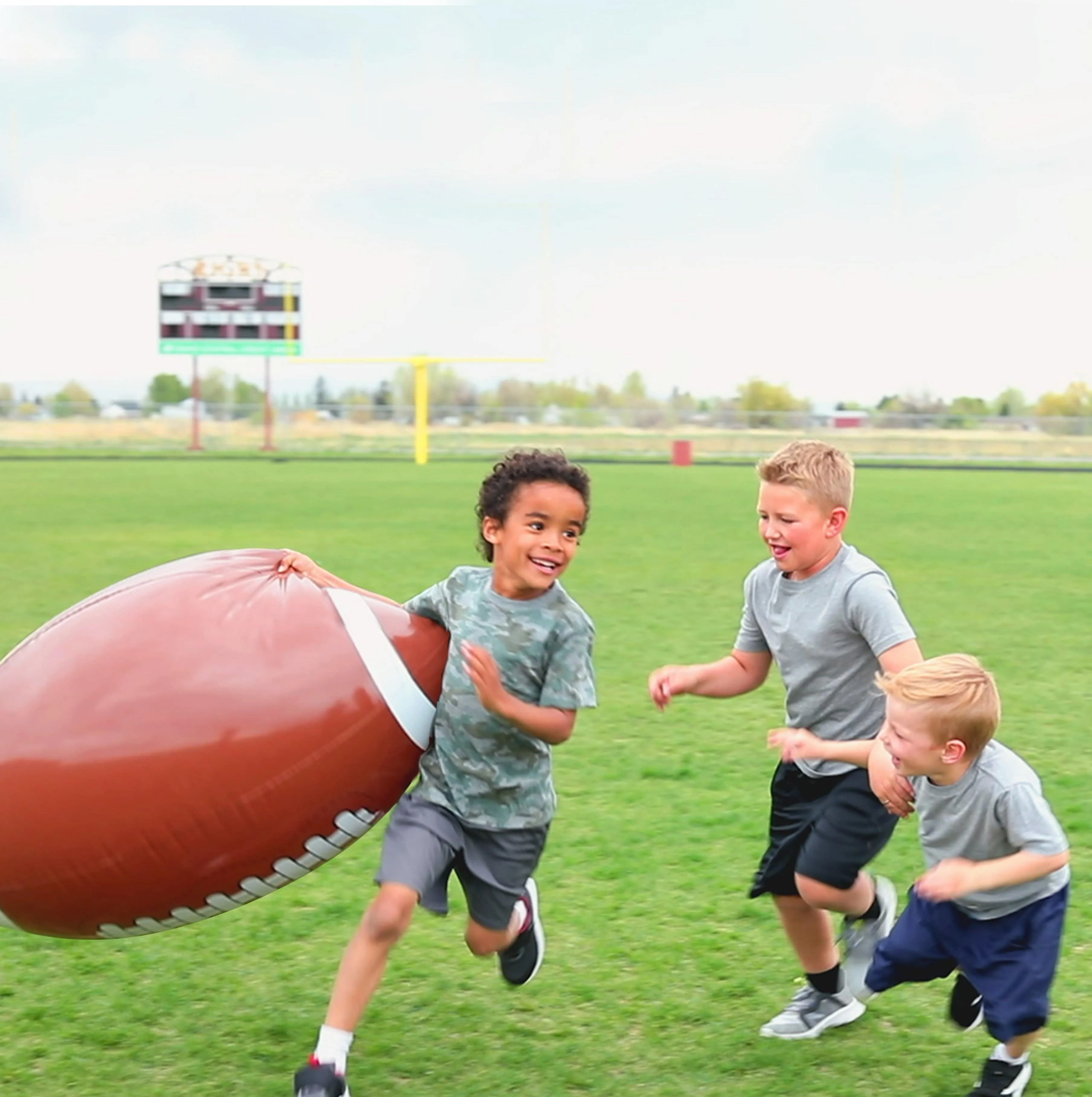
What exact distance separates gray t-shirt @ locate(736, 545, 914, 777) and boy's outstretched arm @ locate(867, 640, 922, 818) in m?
0.05

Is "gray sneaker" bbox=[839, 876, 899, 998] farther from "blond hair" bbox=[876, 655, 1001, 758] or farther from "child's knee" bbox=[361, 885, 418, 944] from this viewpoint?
"child's knee" bbox=[361, 885, 418, 944]

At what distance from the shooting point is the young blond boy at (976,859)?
10.5 ft

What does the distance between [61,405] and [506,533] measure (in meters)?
52.7

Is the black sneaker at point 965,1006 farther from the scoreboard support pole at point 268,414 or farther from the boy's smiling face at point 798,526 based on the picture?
the scoreboard support pole at point 268,414

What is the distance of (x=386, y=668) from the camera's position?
11.7 feet

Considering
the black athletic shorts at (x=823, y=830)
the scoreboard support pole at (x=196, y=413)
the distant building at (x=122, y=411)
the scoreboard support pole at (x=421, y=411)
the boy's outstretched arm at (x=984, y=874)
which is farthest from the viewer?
the distant building at (x=122, y=411)

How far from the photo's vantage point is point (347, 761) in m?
3.49

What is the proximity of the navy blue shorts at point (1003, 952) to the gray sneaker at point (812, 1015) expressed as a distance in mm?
436

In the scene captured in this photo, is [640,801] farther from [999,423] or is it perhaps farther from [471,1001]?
[999,423]

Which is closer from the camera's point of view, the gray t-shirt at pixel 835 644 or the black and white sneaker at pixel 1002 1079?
the black and white sneaker at pixel 1002 1079

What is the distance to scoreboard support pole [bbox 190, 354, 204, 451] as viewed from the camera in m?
47.0

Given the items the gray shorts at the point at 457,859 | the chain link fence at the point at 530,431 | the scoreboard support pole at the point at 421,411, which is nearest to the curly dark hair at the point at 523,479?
the gray shorts at the point at 457,859

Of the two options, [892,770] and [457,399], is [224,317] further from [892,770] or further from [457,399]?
[892,770]

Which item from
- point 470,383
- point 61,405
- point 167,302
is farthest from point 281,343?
point 470,383
